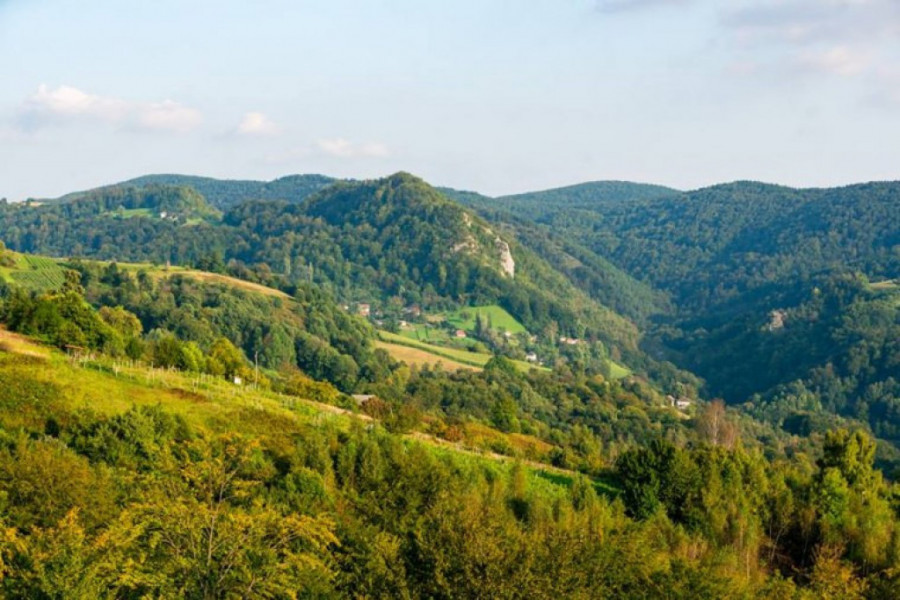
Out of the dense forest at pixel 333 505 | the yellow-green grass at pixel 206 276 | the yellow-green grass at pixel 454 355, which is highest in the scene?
the yellow-green grass at pixel 206 276

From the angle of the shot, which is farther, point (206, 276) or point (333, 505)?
point (206, 276)

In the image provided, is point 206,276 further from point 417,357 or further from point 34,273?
point 417,357

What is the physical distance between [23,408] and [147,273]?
131816 millimetres

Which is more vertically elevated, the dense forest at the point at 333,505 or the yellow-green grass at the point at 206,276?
the yellow-green grass at the point at 206,276

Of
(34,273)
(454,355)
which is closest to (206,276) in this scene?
(34,273)

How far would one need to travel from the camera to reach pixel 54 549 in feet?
74.3

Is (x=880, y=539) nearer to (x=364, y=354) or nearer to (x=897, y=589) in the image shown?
(x=897, y=589)

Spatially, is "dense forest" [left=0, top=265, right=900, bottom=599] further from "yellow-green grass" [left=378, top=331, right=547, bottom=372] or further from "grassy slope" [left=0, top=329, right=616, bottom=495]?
"yellow-green grass" [left=378, top=331, right=547, bottom=372]

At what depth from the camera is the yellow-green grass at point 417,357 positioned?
6713 inches

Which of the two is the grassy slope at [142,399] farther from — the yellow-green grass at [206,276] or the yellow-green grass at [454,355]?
the yellow-green grass at [454,355]

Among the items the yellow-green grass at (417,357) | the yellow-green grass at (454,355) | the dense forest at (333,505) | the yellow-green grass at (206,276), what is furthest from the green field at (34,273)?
the dense forest at (333,505)

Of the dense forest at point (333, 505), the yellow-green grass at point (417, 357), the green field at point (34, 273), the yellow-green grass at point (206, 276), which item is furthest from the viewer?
the yellow-green grass at point (206, 276)

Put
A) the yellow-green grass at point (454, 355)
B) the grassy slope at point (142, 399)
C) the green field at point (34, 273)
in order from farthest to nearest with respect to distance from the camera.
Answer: the yellow-green grass at point (454, 355) < the green field at point (34, 273) < the grassy slope at point (142, 399)

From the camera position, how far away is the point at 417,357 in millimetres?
175375
